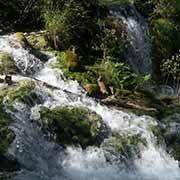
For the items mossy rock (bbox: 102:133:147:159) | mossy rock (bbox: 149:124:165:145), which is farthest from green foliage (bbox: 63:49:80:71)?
mossy rock (bbox: 102:133:147:159)

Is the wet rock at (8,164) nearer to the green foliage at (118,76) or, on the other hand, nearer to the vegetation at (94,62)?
the vegetation at (94,62)

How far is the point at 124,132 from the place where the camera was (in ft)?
36.3

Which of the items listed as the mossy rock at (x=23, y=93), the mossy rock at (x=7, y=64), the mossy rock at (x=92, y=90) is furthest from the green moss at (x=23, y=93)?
the mossy rock at (x=92, y=90)

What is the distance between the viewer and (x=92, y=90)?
12672 millimetres

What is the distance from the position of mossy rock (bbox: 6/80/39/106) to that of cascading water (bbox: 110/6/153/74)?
17.8ft

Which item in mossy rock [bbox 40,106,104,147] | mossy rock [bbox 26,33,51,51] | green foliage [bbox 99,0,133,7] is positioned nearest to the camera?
mossy rock [bbox 40,106,104,147]

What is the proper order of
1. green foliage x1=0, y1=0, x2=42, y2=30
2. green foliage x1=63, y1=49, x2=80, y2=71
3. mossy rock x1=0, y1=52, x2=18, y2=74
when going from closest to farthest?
mossy rock x1=0, y1=52, x2=18, y2=74
green foliage x1=63, y1=49, x2=80, y2=71
green foliage x1=0, y1=0, x2=42, y2=30

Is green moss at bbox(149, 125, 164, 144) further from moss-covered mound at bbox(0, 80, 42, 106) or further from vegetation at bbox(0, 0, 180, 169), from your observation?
moss-covered mound at bbox(0, 80, 42, 106)

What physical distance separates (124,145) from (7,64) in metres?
3.53

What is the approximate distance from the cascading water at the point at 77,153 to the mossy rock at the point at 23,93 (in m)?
0.14

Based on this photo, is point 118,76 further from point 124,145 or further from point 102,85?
point 124,145

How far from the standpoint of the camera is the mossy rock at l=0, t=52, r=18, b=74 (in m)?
12.5

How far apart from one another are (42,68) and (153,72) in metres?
4.74

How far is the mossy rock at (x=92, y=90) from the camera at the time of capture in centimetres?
1260
